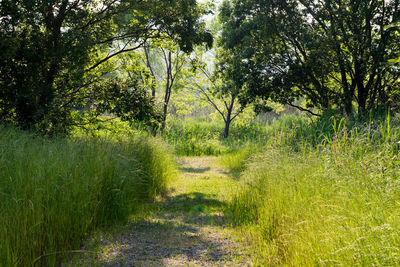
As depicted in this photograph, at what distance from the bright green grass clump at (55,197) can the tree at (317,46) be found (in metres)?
7.54

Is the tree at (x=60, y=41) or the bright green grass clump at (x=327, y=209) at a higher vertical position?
the tree at (x=60, y=41)

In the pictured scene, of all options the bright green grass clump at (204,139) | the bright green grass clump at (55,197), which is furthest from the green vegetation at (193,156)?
the bright green grass clump at (204,139)

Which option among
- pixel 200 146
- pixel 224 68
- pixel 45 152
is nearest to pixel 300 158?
pixel 45 152

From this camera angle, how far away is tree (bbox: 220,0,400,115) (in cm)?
910

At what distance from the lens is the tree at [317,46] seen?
9.10 meters

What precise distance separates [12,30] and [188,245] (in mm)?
5426

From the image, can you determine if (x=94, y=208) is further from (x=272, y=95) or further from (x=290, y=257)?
(x=272, y=95)

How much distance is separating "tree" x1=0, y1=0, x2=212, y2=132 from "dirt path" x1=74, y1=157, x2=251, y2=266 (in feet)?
10.8

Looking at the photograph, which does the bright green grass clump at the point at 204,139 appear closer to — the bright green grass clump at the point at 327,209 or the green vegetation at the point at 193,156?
the green vegetation at the point at 193,156

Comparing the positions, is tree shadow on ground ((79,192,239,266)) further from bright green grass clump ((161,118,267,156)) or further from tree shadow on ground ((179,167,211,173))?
bright green grass clump ((161,118,267,156))

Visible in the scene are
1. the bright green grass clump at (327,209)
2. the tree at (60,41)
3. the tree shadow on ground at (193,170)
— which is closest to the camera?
the bright green grass clump at (327,209)

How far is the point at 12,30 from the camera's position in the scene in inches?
227

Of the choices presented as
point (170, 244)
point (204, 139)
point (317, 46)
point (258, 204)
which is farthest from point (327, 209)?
point (204, 139)

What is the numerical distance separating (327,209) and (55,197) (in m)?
2.88
